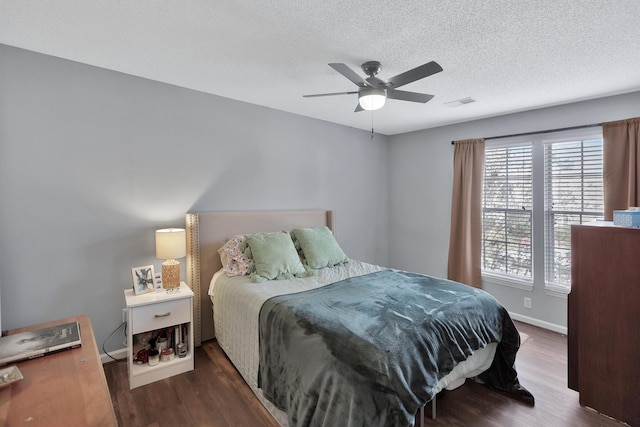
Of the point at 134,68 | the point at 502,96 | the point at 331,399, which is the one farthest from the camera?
the point at 502,96

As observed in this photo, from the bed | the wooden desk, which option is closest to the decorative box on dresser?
the bed

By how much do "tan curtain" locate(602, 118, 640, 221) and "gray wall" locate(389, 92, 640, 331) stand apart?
16 cm

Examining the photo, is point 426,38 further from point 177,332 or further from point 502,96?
point 177,332

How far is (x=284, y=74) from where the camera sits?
98.7 inches

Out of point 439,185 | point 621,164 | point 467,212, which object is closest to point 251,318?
point 467,212

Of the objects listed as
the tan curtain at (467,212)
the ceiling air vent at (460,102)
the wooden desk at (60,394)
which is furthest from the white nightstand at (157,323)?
the tan curtain at (467,212)

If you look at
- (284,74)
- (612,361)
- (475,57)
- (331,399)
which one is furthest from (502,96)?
(331,399)

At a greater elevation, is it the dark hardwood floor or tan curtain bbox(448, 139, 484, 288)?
tan curtain bbox(448, 139, 484, 288)

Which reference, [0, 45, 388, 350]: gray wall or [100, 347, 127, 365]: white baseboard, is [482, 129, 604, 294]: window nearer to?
[0, 45, 388, 350]: gray wall

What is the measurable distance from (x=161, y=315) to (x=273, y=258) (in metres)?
0.99

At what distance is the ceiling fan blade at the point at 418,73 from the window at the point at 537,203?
240 cm

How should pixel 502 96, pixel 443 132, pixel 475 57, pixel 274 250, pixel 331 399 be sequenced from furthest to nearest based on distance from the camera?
pixel 443 132, pixel 502 96, pixel 274 250, pixel 475 57, pixel 331 399

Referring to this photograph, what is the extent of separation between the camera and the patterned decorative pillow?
2717 millimetres

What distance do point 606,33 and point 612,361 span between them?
213 cm
